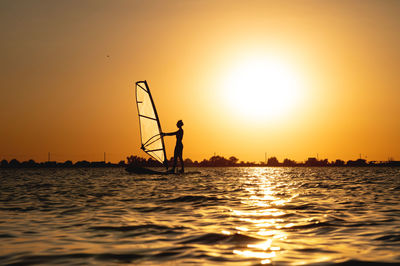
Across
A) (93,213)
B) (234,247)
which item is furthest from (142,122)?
(234,247)

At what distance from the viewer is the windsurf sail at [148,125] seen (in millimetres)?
30766

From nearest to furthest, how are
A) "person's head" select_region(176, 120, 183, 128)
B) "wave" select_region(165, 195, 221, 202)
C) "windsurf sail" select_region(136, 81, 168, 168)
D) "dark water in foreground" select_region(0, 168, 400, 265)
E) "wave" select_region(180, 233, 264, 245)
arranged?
"dark water in foreground" select_region(0, 168, 400, 265) < "wave" select_region(180, 233, 264, 245) < "wave" select_region(165, 195, 221, 202) < "person's head" select_region(176, 120, 183, 128) < "windsurf sail" select_region(136, 81, 168, 168)

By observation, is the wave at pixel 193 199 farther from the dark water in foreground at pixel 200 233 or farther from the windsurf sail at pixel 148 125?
the windsurf sail at pixel 148 125

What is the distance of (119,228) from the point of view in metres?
8.55

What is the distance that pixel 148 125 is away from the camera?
3109cm

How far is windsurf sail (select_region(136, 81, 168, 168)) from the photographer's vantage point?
30.8m

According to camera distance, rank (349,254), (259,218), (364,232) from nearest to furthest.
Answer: (349,254) < (364,232) < (259,218)

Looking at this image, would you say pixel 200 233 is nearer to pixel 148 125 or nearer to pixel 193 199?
pixel 193 199

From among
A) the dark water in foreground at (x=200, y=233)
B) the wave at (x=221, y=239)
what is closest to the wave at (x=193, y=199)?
the dark water in foreground at (x=200, y=233)

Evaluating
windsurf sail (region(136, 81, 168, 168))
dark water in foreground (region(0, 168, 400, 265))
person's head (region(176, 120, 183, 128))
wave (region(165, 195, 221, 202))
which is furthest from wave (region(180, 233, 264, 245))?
windsurf sail (region(136, 81, 168, 168))

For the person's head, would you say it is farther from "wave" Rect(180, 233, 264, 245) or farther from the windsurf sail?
"wave" Rect(180, 233, 264, 245)

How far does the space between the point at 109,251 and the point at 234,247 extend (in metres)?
1.70

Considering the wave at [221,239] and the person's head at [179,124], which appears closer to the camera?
the wave at [221,239]

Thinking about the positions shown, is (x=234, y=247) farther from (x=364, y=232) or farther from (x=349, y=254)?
(x=364, y=232)
